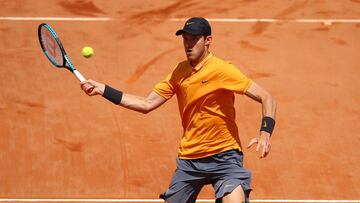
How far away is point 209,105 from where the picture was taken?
786 centimetres

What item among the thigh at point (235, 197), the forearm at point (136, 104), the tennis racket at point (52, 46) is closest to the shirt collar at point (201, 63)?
the forearm at point (136, 104)

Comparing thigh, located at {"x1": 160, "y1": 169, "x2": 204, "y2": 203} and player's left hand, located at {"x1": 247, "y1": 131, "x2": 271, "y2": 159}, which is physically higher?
player's left hand, located at {"x1": 247, "y1": 131, "x2": 271, "y2": 159}

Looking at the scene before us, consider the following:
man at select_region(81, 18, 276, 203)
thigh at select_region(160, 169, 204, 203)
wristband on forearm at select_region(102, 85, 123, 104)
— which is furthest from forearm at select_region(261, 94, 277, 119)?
wristband on forearm at select_region(102, 85, 123, 104)

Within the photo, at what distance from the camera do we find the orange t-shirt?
780 cm

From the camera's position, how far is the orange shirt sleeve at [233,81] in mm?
7750

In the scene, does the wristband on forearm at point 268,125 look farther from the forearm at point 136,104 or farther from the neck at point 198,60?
the forearm at point 136,104

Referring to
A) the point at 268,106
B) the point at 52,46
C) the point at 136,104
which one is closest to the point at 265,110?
the point at 268,106

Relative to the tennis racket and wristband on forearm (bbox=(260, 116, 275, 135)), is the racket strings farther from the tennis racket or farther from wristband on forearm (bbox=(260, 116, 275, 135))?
wristband on forearm (bbox=(260, 116, 275, 135))

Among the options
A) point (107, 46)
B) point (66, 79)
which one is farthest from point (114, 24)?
point (66, 79)

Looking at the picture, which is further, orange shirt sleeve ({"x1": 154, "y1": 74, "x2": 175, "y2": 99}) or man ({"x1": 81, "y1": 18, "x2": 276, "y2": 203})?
orange shirt sleeve ({"x1": 154, "y1": 74, "x2": 175, "y2": 99})

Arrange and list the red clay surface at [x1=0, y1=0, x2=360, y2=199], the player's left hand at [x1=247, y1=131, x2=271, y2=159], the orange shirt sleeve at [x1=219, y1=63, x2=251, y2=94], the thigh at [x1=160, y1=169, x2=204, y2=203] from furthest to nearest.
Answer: the red clay surface at [x1=0, y1=0, x2=360, y2=199] < the thigh at [x1=160, y1=169, x2=204, y2=203] < the orange shirt sleeve at [x1=219, y1=63, x2=251, y2=94] < the player's left hand at [x1=247, y1=131, x2=271, y2=159]

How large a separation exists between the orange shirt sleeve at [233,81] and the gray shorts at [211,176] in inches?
23.5

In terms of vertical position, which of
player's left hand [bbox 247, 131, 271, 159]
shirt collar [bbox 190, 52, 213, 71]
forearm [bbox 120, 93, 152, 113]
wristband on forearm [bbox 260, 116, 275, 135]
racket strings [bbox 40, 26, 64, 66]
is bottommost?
player's left hand [bbox 247, 131, 271, 159]

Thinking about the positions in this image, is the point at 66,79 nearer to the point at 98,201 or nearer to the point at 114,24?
the point at 114,24
